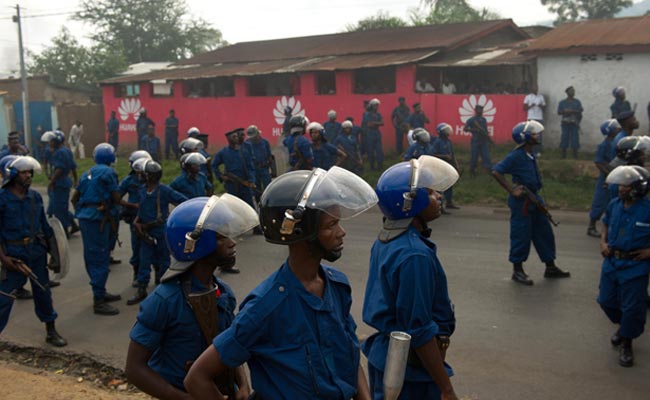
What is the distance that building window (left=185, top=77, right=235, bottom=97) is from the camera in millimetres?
24844

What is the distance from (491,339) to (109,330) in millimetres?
3919

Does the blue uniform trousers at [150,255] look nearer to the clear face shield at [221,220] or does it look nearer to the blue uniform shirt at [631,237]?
the blue uniform shirt at [631,237]

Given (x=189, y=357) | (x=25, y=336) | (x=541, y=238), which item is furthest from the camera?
(x=541, y=238)

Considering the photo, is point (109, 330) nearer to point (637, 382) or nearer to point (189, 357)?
point (189, 357)

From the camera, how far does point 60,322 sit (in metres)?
7.53

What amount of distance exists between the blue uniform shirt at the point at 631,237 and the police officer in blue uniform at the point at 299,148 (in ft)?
21.7

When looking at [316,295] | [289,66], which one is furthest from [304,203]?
[289,66]

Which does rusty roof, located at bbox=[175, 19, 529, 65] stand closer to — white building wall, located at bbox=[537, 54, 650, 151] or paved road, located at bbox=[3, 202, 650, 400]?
white building wall, located at bbox=[537, 54, 650, 151]

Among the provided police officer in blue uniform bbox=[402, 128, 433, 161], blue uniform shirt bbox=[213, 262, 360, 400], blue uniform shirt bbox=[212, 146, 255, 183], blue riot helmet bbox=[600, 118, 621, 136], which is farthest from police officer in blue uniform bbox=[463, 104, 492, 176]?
blue uniform shirt bbox=[213, 262, 360, 400]

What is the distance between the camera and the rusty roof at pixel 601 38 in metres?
16.2

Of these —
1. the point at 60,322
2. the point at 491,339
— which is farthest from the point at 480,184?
the point at 60,322

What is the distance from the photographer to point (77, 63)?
129ft

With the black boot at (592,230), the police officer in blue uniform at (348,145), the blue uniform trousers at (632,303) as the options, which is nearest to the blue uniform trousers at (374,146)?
the police officer in blue uniform at (348,145)

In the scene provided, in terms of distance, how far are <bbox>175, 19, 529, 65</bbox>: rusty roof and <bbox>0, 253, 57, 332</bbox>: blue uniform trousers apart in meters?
15.5
